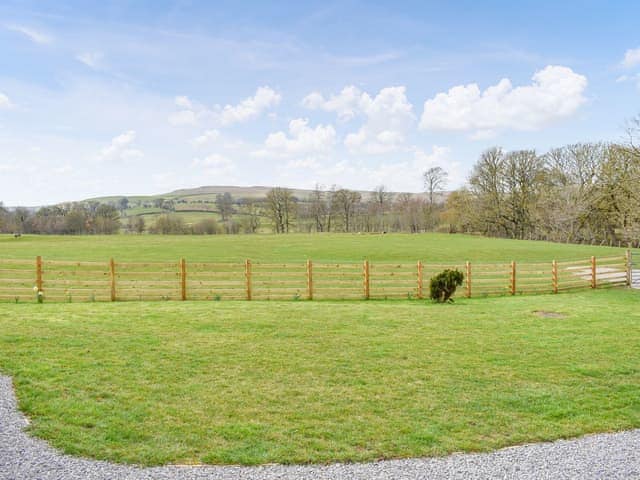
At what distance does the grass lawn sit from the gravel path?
0.17 meters

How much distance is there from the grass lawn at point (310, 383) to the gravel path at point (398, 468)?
0.17 meters

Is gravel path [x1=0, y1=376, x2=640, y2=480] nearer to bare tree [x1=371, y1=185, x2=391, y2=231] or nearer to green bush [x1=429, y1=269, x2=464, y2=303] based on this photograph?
green bush [x1=429, y1=269, x2=464, y2=303]

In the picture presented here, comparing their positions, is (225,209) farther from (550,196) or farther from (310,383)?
(310,383)

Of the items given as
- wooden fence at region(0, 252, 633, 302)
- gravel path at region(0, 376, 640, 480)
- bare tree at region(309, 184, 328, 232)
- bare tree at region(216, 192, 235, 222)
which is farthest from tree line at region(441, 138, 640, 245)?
bare tree at region(216, 192, 235, 222)

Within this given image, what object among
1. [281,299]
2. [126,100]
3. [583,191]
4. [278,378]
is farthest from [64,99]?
[583,191]

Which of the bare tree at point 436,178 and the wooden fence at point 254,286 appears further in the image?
the bare tree at point 436,178

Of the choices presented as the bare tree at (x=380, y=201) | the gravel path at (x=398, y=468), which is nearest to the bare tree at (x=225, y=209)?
the bare tree at (x=380, y=201)

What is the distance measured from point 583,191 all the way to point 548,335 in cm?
4490

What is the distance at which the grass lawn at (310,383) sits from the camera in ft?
14.6

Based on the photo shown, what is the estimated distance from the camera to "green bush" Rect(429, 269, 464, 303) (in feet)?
47.6

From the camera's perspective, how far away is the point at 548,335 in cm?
935

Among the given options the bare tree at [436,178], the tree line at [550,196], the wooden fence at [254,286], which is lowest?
the wooden fence at [254,286]

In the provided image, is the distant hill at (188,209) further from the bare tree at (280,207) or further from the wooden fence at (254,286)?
the wooden fence at (254,286)

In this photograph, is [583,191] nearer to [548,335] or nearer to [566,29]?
[566,29]
